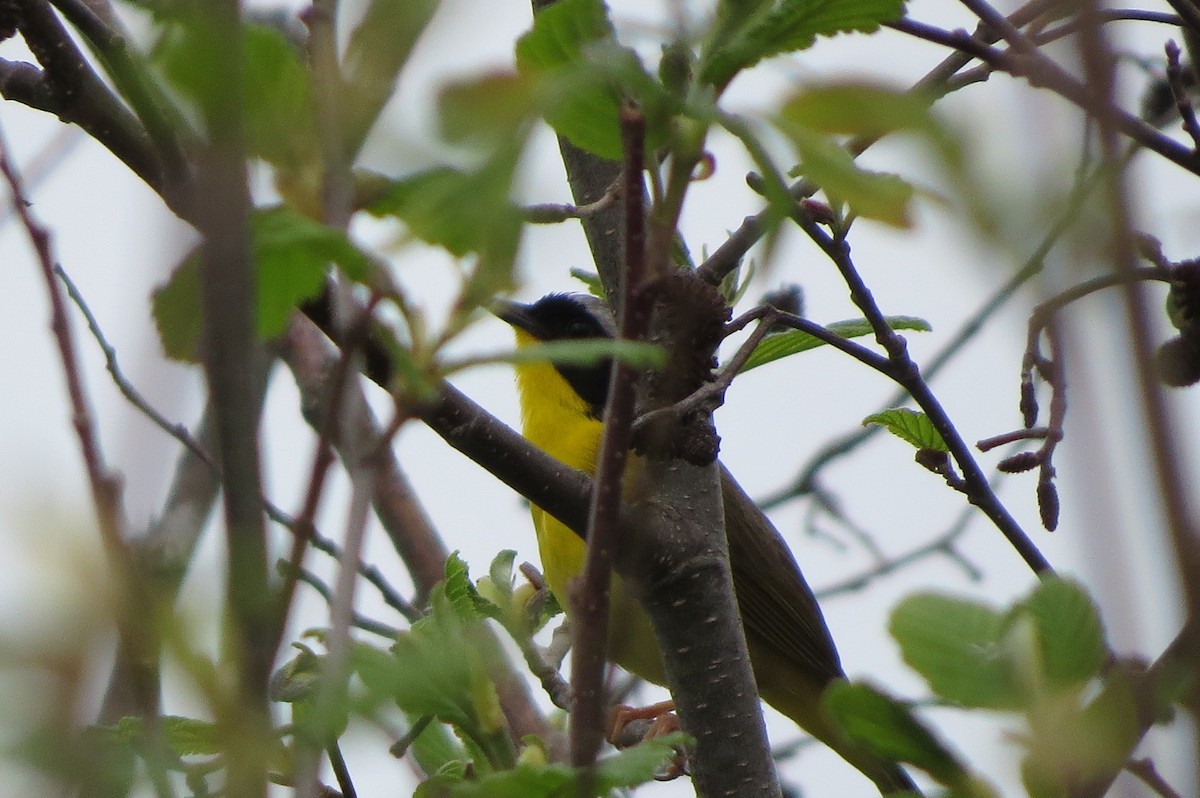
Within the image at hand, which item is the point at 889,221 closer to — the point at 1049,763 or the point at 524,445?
the point at 1049,763

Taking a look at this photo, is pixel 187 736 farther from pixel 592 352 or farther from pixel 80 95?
pixel 592 352

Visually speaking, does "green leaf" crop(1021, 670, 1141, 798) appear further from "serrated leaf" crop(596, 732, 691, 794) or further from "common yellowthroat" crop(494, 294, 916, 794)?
"common yellowthroat" crop(494, 294, 916, 794)

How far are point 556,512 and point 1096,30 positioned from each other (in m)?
1.34

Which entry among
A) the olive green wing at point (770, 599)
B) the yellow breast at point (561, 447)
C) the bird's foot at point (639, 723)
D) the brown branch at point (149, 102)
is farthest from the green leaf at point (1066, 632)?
the olive green wing at point (770, 599)

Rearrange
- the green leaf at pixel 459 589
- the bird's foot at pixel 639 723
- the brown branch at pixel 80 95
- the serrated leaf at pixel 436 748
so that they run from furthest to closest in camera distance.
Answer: the bird's foot at pixel 639 723 → the serrated leaf at pixel 436 748 → the green leaf at pixel 459 589 → the brown branch at pixel 80 95

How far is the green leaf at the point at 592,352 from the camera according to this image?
1018mm

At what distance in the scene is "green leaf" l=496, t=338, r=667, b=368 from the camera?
3.34ft

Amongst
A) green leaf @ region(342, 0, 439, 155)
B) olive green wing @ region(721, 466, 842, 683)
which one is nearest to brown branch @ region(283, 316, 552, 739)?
green leaf @ region(342, 0, 439, 155)

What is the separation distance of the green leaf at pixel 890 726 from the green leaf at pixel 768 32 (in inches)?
19.6

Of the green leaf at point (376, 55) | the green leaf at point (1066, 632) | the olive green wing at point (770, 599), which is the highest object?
the olive green wing at point (770, 599)

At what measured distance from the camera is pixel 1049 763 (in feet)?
3.51

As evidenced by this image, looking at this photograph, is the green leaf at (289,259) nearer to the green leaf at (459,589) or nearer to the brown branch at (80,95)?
the brown branch at (80,95)

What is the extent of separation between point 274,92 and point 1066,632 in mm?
716

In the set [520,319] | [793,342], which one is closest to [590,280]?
[793,342]
